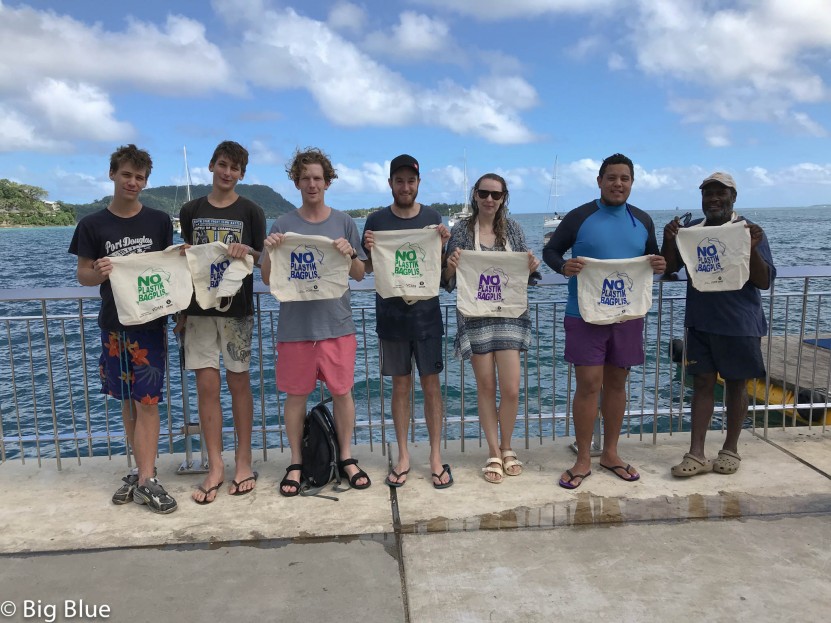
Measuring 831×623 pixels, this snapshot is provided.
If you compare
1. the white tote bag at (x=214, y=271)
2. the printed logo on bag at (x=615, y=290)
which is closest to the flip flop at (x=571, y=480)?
the printed logo on bag at (x=615, y=290)

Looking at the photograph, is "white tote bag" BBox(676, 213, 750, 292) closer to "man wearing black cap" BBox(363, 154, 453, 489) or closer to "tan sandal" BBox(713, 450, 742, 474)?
"tan sandal" BBox(713, 450, 742, 474)

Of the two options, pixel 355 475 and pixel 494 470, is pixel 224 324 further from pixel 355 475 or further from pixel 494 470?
pixel 494 470

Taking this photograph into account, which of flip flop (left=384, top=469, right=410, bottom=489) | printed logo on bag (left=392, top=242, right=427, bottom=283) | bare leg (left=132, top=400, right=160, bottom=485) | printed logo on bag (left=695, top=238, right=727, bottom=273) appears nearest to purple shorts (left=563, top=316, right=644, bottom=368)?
printed logo on bag (left=695, top=238, right=727, bottom=273)

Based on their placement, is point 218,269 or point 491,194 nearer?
point 218,269

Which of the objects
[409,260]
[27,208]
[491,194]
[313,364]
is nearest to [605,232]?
[491,194]

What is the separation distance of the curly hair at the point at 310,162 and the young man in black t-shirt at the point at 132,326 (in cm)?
92

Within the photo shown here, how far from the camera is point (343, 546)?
3729 millimetres

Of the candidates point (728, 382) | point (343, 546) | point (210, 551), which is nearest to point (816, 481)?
point (728, 382)

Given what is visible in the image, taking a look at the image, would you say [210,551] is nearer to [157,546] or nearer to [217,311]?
[157,546]

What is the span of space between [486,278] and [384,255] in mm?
768

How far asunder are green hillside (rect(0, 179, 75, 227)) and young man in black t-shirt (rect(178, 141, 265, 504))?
168738 millimetres

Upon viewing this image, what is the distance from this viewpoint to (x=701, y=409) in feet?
15.6

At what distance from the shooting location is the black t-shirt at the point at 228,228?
169 inches

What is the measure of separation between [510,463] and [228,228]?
2.75 m
